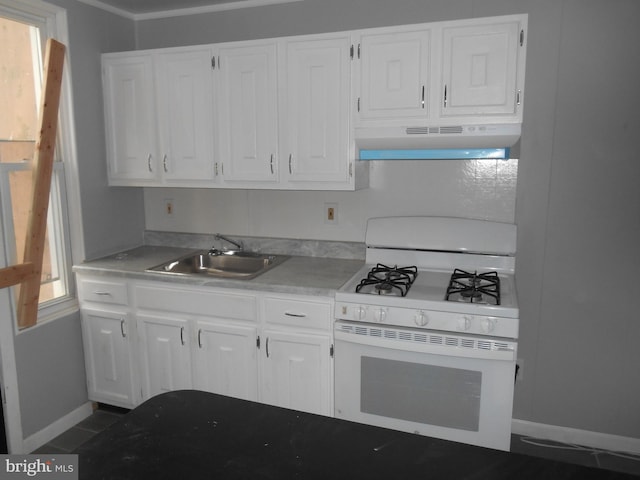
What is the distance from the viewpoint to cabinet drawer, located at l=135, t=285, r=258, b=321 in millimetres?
2516

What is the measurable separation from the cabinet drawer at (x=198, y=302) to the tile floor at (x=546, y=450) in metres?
0.84

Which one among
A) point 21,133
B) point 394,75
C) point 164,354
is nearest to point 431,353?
point 394,75

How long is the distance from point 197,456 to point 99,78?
8.77 feet

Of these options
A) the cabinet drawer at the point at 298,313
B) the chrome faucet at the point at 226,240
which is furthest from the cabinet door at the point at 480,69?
the chrome faucet at the point at 226,240

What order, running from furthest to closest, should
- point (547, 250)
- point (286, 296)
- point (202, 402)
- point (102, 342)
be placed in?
point (102, 342)
point (547, 250)
point (286, 296)
point (202, 402)

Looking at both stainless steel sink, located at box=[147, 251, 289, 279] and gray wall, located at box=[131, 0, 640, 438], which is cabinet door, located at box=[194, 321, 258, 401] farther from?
gray wall, located at box=[131, 0, 640, 438]

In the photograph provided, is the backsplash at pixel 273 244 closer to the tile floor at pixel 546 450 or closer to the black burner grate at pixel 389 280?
the black burner grate at pixel 389 280

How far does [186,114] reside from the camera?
2.82 m

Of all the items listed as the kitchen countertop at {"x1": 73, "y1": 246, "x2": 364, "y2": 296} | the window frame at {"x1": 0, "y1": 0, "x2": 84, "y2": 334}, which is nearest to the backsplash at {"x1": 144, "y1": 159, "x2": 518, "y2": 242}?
the kitchen countertop at {"x1": 73, "y1": 246, "x2": 364, "y2": 296}

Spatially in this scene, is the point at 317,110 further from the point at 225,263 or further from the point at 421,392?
the point at 421,392

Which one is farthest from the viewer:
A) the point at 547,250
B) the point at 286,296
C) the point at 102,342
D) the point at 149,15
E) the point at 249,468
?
the point at 149,15

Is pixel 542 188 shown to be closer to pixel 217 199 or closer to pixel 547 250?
pixel 547 250

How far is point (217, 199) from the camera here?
321 centimetres

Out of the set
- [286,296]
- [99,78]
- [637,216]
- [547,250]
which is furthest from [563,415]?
[99,78]
